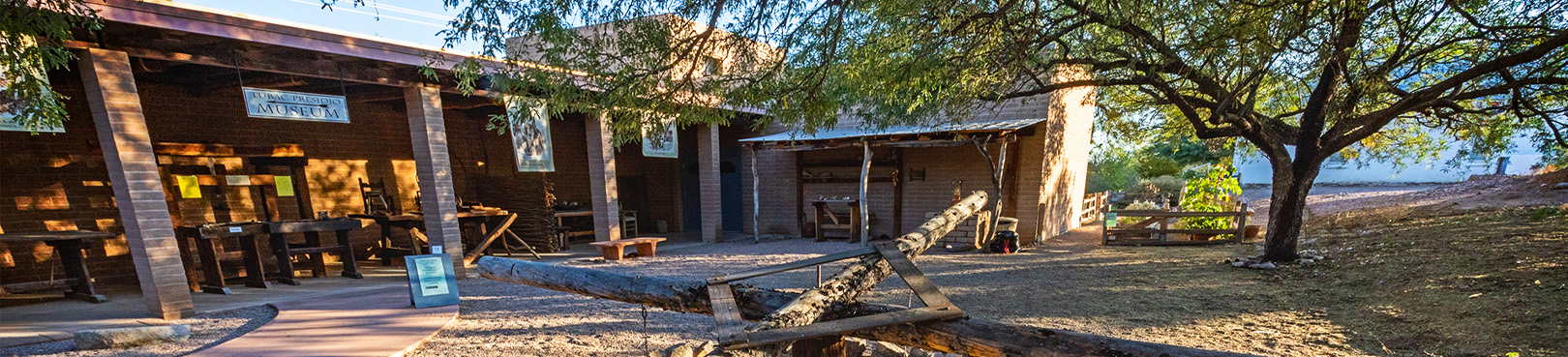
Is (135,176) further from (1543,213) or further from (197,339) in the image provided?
(1543,213)

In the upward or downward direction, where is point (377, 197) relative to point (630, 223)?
upward

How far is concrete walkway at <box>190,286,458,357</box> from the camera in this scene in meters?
4.66

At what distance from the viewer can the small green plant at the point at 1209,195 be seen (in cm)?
1082

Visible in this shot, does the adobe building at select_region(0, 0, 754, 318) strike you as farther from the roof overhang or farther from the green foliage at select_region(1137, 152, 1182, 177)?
the green foliage at select_region(1137, 152, 1182, 177)

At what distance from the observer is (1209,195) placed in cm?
1124

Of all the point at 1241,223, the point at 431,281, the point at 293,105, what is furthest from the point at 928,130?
the point at 293,105

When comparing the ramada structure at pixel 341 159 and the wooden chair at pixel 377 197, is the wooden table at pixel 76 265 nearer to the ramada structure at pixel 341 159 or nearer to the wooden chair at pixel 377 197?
the ramada structure at pixel 341 159

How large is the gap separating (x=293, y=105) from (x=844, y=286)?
20.3 feet

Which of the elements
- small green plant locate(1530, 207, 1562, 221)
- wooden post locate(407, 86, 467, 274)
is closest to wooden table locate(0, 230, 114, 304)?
wooden post locate(407, 86, 467, 274)

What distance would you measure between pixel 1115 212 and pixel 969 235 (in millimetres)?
2472

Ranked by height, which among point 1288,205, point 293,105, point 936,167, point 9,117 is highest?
point 293,105

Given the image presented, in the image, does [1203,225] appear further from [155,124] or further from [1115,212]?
[155,124]

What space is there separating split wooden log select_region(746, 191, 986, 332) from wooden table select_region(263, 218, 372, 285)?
6.96 metres

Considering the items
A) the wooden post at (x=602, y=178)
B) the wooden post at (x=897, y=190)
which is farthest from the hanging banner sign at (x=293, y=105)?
the wooden post at (x=897, y=190)
